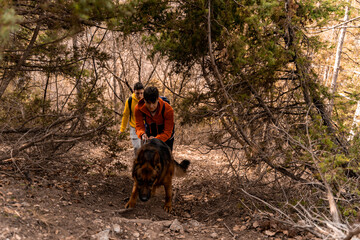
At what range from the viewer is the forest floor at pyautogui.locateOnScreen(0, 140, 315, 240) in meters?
3.83

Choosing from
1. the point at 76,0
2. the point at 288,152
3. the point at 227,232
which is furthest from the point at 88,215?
the point at 288,152

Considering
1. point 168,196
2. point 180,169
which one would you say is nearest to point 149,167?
point 168,196

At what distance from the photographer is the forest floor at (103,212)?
3826 millimetres

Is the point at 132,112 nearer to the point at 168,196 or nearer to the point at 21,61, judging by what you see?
the point at 168,196

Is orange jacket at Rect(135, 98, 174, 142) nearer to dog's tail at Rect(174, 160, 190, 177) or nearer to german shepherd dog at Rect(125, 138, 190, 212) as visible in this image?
german shepherd dog at Rect(125, 138, 190, 212)

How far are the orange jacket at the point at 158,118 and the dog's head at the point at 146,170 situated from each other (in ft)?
2.75

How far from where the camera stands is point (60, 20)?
4.72m

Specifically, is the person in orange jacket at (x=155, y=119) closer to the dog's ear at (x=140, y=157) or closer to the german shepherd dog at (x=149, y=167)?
the german shepherd dog at (x=149, y=167)

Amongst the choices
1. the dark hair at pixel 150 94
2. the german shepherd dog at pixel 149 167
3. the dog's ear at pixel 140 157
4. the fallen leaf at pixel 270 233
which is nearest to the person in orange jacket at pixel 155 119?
the dark hair at pixel 150 94

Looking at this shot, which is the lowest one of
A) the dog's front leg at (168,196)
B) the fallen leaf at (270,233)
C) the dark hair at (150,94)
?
the fallen leaf at (270,233)

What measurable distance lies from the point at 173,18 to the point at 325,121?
402 centimetres

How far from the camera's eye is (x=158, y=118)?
5.67 m

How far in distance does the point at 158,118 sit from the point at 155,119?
7cm

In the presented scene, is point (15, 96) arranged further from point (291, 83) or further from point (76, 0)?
point (291, 83)
